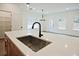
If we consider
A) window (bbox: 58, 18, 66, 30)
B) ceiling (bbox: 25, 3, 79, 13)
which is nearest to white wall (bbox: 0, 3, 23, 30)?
ceiling (bbox: 25, 3, 79, 13)

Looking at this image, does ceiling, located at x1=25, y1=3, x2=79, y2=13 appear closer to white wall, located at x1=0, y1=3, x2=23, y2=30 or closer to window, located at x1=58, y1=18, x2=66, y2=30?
white wall, located at x1=0, y1=3, x2=23, y2=30

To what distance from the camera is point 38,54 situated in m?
1.00

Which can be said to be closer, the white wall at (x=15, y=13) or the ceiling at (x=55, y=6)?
the ceiling at (x=55, y=6)

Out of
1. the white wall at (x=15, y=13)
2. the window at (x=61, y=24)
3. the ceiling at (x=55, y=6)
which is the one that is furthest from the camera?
the window at (x=61, y=24)

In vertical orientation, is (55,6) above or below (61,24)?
above

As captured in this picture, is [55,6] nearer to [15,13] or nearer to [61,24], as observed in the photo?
[15,13]

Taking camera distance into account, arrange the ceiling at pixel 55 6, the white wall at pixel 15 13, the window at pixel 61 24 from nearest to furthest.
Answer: the ceiling at pixel 55 6 < the white wall at pixel 15 13 < the window at pixel 61 24

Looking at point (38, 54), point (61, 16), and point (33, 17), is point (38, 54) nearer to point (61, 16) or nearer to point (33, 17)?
point (61, 16)

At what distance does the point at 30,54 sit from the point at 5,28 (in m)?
5.88

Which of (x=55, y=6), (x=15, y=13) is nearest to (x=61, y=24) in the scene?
(x=55, y=6)

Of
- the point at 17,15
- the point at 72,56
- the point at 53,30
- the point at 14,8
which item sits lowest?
the point at 53,30

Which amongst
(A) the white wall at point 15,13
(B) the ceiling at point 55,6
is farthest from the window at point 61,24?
(A) the white wall at point 15,13

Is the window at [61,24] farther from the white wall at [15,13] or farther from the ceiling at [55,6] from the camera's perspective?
the white wall at [15,13]

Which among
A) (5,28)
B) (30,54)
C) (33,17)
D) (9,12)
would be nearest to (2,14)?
(9,12)
